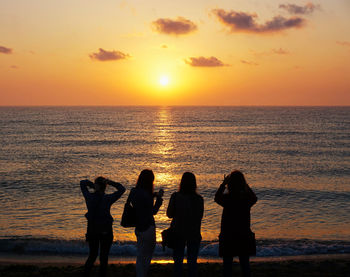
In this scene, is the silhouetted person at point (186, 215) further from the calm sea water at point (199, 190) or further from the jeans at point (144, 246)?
the calm sea water at point (199, 190)

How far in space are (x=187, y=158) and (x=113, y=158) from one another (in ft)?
27.5

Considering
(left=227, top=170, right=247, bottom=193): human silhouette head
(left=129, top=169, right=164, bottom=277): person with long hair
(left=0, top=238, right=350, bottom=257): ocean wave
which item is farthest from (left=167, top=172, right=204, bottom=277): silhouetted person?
(left=0, top=238, right=350, bottom=257): ocean wave

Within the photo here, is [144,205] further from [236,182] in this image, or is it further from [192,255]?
[236,182]

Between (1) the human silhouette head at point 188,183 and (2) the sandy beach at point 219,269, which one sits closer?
(1) the human silhouette head at point 188,183

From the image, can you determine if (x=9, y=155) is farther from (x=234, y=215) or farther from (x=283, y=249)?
(x=234, y=215)

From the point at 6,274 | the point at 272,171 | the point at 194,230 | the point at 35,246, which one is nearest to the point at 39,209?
the point at 35,246

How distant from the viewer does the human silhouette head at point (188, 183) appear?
5.83 metres

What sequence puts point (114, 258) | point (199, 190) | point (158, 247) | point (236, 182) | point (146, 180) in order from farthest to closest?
1. point (199, 190)
2. point (158, 247)
3. point (114, 258)
4. point (146, 180)
5. point (236, 182)

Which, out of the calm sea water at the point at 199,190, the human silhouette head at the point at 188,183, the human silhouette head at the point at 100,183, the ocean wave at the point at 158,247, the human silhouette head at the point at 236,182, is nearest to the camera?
the human silhouette head at the point at 236,182

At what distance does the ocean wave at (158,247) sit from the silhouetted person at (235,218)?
19.5ft

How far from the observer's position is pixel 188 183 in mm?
5840

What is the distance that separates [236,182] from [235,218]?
2.09ft

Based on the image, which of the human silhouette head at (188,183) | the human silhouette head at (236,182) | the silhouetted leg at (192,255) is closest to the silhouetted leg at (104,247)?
the silhouetted leg at (192,255)

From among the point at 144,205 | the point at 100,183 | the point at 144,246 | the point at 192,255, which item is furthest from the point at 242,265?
the point at 100,183
